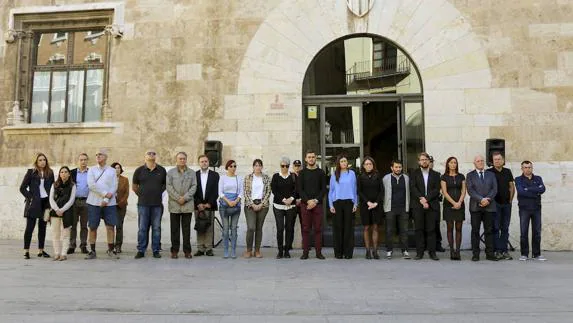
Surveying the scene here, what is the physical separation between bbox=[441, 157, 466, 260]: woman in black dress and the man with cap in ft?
21.0

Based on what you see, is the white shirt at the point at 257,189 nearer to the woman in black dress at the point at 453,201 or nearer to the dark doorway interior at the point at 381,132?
the dark doorway interior at the point at 381,132

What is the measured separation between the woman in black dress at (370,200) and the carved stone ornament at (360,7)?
376 cm

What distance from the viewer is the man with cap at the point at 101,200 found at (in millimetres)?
8945

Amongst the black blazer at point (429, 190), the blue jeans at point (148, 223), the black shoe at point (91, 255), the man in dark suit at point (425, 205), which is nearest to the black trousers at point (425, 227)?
the man in dark suit at point (425, 205)

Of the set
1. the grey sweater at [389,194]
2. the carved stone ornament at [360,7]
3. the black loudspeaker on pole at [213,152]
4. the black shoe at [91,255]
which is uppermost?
the carved stone ornament at [360,7]

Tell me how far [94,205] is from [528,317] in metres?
7.44

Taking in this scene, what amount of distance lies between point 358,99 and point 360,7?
2.11m

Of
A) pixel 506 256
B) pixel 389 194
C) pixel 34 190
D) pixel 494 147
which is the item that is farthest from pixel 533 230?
pixel 34 190

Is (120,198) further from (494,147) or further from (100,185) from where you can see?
(494,147)

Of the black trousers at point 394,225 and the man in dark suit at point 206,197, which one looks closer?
the black trousers at point 394,225

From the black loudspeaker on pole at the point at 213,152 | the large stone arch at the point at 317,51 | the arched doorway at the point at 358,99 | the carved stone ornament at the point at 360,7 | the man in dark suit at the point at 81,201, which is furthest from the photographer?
the arched doorway at the point at 358,99

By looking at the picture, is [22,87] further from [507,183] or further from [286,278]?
[507,183]

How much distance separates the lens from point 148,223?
359 inches

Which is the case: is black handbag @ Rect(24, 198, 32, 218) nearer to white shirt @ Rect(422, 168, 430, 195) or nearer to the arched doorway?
the arched doorway
